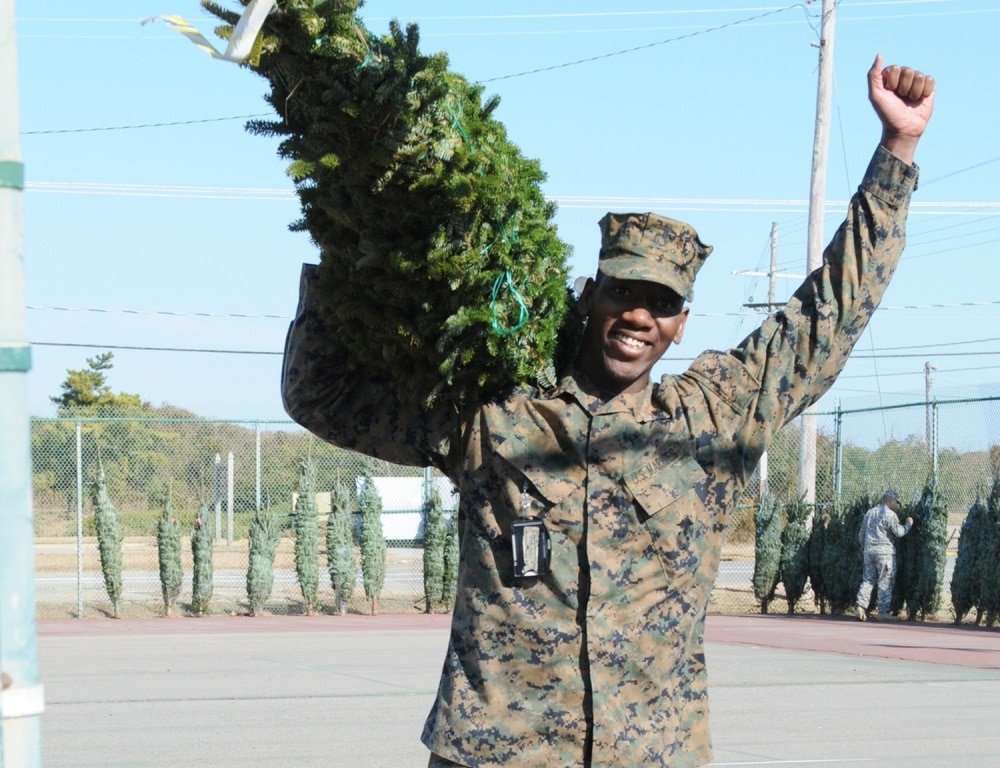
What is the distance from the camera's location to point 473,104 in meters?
3.03

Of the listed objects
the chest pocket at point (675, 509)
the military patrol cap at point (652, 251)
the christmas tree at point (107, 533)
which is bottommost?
the christmas tree at point (107, 533)

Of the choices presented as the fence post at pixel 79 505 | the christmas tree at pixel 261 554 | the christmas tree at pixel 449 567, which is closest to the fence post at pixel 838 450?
the christmas tree at pixel 449 567

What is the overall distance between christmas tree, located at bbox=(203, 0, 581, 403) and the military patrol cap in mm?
129

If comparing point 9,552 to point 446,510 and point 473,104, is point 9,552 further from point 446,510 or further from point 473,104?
point 446,510

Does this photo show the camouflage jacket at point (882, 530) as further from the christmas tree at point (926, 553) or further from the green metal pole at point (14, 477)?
the green metal pole at point (14, 477)

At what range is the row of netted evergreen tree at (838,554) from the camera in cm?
1736

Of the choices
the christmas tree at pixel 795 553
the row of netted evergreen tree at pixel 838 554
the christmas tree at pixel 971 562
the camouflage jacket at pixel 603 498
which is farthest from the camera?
the christmas tree at pixel 795 553

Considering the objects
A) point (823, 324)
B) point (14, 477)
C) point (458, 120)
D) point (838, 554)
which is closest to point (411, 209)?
point (458, 120)

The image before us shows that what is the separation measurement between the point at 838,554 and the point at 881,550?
4.09 feet

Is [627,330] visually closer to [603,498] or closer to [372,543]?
[603,498]

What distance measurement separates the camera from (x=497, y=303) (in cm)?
308

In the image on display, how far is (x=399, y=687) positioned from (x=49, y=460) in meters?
9.81

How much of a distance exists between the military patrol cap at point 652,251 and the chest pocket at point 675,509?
428 mm

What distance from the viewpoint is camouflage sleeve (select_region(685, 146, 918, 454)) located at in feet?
10.7
